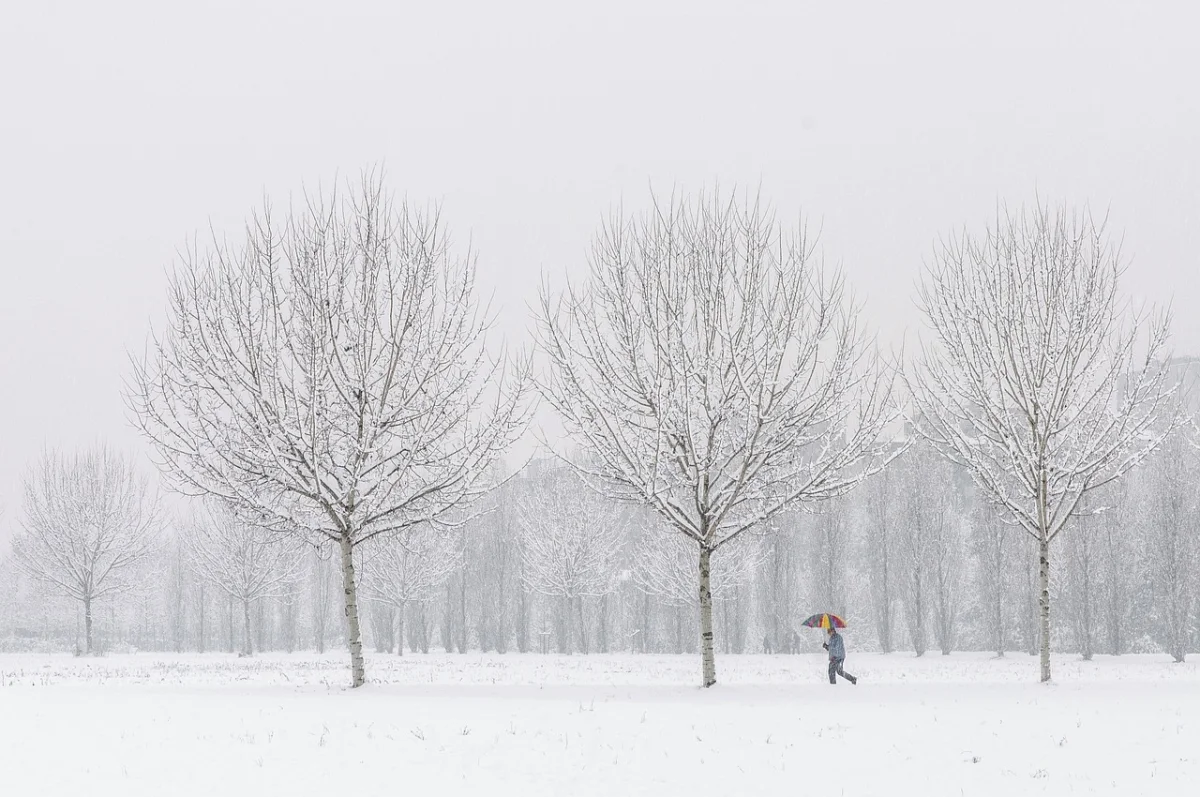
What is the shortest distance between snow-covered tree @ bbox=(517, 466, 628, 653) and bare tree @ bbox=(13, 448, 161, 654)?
18.6m

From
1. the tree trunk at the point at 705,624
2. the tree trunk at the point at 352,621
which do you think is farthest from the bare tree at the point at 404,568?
the tree trunk at the point at 705,624

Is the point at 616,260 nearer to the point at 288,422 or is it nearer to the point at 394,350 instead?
the point at 394,350

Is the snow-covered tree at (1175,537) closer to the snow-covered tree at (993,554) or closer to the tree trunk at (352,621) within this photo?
the snow-covered tree at (993,554)

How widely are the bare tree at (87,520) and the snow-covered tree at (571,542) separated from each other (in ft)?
60.9

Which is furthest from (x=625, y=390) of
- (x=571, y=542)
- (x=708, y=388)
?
(x=571, y=542)

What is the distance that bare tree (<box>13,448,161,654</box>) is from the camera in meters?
36.9

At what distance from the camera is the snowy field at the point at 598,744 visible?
29.2 ft

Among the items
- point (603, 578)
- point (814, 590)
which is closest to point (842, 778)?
point (603, 578)

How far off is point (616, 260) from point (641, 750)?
9186 millimetres

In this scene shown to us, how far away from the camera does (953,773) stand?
928 centimetres

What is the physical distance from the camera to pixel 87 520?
122 feet

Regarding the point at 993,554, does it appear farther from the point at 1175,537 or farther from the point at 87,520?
the point at 87,520

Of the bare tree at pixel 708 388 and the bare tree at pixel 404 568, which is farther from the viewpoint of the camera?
the bare tree at pixel 404 568

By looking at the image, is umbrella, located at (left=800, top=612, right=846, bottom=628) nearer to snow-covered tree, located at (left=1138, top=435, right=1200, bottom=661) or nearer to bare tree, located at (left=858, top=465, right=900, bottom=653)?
snow-covered tree, located at (left=1138, top=435, right=1200, bottom=661)
